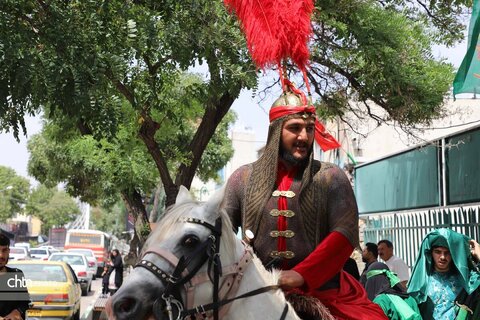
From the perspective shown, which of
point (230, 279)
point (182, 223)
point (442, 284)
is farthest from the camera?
point (442, 284)

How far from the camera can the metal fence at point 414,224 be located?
1112 cm

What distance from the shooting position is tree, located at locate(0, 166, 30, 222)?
83.2 metres

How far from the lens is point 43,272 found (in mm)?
15492

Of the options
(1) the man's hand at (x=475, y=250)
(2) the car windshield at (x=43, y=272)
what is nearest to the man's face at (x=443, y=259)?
(1) the man's hand at (x=475, y=250)

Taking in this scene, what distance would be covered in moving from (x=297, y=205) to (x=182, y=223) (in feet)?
2.91

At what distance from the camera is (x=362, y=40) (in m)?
10.8

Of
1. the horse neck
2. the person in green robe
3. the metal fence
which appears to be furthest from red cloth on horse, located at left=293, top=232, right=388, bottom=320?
the metal fence

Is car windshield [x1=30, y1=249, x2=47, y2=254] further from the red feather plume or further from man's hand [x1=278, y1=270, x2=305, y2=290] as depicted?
man's hand [x1=278, y1=270, x2=305, y2=290]

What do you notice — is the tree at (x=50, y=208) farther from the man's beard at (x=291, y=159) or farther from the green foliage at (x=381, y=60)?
the man's beard at (x=291, y=159)

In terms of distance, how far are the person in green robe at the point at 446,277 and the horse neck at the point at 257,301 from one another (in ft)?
12.0

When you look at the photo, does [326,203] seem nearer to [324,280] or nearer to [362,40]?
[324,280]

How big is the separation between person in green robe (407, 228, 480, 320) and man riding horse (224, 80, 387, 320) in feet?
9.85

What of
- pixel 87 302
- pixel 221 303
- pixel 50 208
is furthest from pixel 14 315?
pixel 50 208

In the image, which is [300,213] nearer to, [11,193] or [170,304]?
[170,304]
